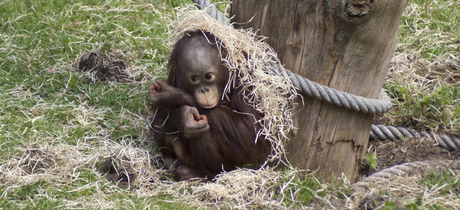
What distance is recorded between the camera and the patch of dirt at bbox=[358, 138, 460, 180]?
2.92 m

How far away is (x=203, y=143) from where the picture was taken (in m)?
2.61

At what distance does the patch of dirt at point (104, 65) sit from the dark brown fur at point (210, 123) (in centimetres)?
120

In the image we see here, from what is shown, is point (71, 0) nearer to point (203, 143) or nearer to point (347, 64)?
point (203, 143)

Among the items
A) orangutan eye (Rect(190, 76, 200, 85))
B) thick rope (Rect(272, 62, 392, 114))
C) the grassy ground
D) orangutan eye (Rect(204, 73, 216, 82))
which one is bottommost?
the grassy ground

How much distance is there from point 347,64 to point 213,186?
990mm

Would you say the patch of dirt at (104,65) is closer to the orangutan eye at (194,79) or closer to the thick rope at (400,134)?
the orangutan eye at (194,79)

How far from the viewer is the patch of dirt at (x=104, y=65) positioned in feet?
12.5

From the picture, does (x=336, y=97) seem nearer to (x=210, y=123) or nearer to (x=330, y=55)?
(x=330, y=55)

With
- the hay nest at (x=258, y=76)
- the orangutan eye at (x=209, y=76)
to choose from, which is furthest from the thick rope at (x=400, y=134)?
the orangutan eye at (x=209, y=76)

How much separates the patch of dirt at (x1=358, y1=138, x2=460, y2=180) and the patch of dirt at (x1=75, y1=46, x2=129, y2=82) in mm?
2093

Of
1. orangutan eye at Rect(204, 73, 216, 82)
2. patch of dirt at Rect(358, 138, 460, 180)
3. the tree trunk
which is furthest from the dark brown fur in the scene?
patch of dirt at Rect(358, 138, 460, 180)

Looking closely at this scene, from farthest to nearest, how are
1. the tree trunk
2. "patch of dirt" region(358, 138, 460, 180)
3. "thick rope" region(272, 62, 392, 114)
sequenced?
"patch of dirt" region(358, 138, 460, 180) < "thick rope" region(272, 62, 392, 114) < the tree trunk

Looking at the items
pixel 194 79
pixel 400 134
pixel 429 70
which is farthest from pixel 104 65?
pixel 429 70

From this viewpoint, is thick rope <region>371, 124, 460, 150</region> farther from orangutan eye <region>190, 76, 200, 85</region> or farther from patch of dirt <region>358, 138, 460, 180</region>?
orangutan eye <region>190, 76, 200, 85</region>
